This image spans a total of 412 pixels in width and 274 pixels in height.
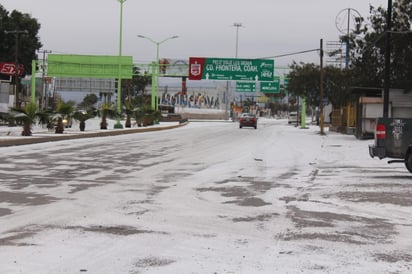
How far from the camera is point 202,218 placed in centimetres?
828

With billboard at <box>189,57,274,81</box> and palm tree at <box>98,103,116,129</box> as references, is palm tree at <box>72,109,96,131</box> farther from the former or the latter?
billboard at <box>189,57,274,81</box>

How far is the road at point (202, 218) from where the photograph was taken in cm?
584

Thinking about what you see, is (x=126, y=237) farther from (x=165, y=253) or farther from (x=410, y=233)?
(x=410, y=233)

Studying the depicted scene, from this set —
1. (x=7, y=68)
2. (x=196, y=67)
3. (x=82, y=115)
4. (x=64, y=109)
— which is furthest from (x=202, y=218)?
(x=7, y=68)

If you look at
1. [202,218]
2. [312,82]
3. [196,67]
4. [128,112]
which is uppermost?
[196,67]

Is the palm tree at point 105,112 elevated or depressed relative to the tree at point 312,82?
depressed

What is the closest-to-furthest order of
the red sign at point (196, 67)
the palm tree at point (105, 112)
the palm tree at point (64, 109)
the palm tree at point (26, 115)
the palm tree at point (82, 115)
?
1. the palm tree at point (26, 115)
2. the palm tree at point (64, 109)
3. the palm tree at point (82, 115)
4. the palm tree at point (105, 112)
5. the red sign at point (196, 67)

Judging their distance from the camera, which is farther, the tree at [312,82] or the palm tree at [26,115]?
the tree at [312,82]

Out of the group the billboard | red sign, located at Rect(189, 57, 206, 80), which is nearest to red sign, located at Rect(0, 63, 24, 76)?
red sign, located at Rect(189, 57, 206, 80)

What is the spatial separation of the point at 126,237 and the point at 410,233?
3783 mm

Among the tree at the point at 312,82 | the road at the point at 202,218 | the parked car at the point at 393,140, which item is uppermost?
the tree at the point at 312,82

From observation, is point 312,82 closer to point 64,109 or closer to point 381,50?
point 381,50

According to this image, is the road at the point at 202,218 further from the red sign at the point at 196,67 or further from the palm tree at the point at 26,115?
the red sign at the point at 196,67

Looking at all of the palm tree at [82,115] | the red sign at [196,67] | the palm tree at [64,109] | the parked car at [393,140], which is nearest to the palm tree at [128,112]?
the palm tree at [82,115]
